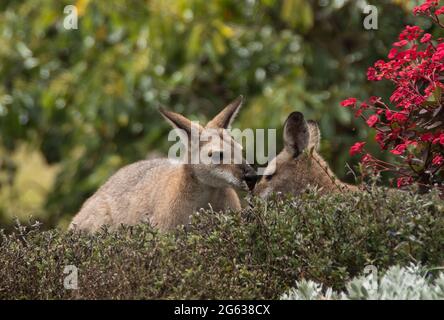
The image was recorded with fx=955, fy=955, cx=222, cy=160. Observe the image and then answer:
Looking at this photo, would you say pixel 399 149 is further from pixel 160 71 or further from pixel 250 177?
pixel 160 71

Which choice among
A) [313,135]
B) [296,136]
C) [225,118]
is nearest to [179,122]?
[225,118]

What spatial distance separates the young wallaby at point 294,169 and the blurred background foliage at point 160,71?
10.2 ft

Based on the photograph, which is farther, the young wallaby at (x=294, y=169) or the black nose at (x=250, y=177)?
the young wallaby at (x=294, y=169)

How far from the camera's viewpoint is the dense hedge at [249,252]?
5598 mm

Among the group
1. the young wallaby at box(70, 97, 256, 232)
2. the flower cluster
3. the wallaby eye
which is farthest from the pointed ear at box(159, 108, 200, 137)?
the flower cluster

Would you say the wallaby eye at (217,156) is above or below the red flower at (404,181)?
above

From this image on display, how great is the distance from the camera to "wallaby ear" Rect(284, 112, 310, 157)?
8.13 meters

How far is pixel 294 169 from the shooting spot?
323 inches

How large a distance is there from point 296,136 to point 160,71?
512 cm

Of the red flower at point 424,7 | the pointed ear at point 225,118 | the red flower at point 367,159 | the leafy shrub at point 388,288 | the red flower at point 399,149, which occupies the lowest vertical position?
the leafy shrub at point 388,288

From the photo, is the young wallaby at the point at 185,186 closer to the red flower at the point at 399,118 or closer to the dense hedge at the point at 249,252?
the dense hedge at the point at 249,252

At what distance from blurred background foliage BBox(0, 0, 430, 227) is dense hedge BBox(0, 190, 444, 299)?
212 inches

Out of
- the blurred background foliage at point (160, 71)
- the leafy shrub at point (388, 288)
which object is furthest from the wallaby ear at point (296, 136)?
the blurred background foliage at point (160, 71)
